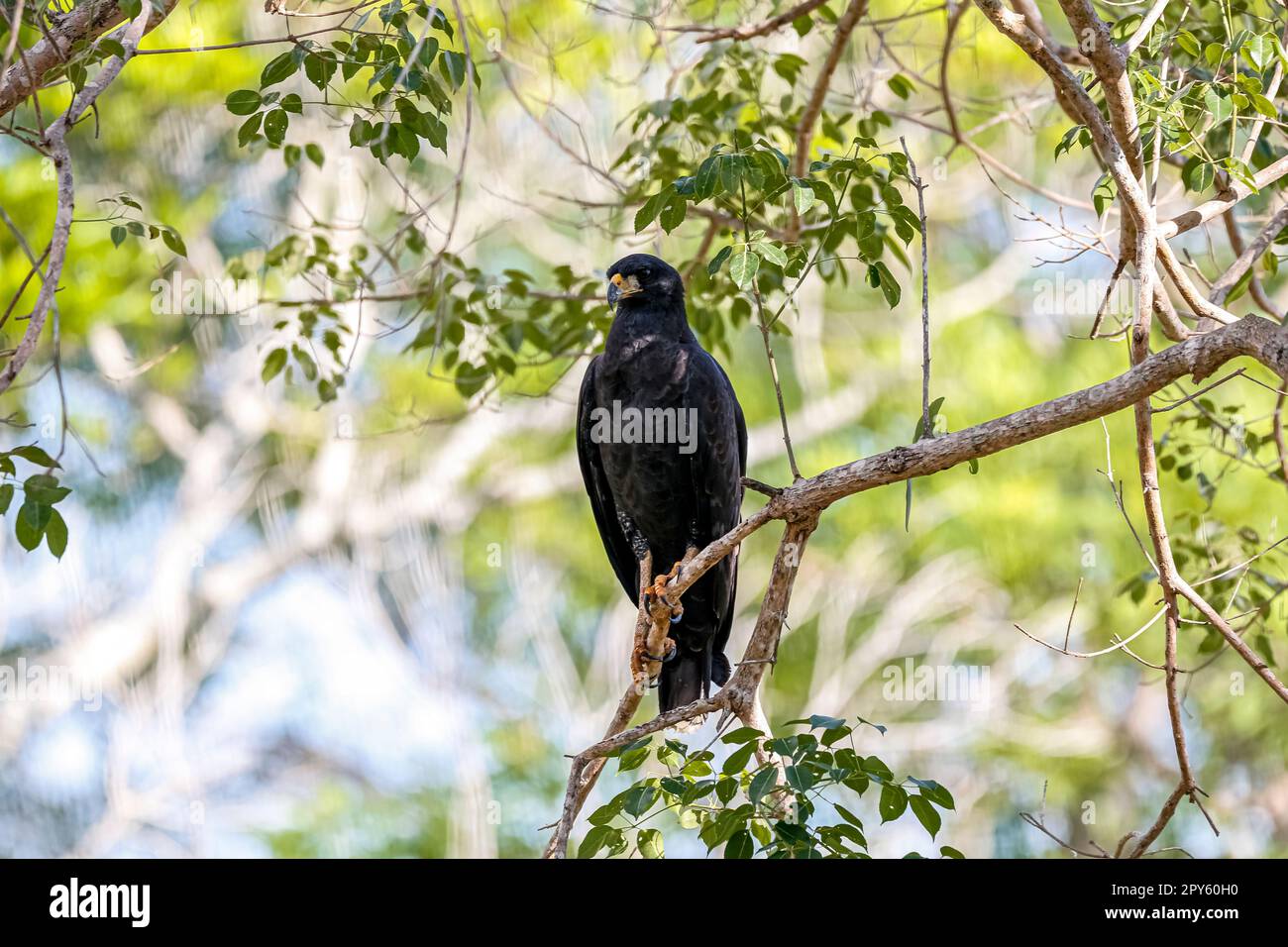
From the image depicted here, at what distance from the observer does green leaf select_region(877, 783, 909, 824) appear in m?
2.66

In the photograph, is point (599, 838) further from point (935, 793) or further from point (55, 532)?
point (55, 532)

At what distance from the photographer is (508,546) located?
37.9 feet

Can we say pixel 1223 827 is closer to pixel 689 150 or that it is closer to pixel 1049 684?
pixel 1049 684

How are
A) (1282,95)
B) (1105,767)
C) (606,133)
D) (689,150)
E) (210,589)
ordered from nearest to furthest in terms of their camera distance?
(1282,95) < (689,150) < (606,133) < (210,589) < (1105,767)

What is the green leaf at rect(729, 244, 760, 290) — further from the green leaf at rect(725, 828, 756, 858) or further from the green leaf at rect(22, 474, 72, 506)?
the green leaf at rect(22, 474, 72, 506)

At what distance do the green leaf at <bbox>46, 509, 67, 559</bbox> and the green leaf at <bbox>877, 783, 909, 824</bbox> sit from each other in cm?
186

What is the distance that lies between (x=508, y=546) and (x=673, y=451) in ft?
23.2

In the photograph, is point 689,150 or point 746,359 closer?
point 689,150

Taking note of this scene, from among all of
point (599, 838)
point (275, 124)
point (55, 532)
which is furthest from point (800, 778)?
point (275, 124)

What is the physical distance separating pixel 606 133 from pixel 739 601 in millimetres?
4264

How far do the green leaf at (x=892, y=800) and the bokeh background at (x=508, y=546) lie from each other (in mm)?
7673

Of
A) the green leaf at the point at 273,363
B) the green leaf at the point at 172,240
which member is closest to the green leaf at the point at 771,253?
the green leaf at the point at 172,240

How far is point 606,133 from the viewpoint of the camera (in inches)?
384

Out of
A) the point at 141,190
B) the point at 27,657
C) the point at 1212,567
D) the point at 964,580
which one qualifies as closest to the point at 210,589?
the point at 27,657
